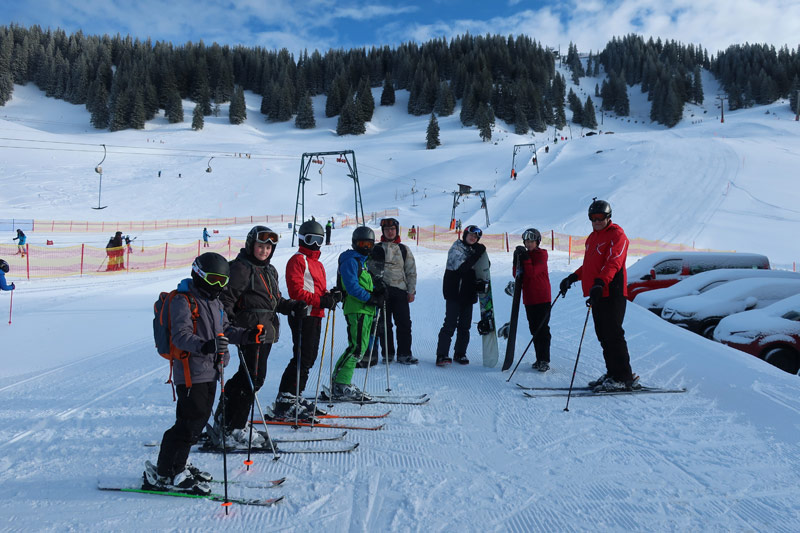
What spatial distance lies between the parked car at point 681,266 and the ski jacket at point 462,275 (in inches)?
290

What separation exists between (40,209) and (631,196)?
4549cm

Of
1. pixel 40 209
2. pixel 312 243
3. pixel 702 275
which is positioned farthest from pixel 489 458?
pixel 40 209

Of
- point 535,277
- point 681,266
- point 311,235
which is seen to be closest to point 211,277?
point 311,235

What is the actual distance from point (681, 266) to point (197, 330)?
40.9ft

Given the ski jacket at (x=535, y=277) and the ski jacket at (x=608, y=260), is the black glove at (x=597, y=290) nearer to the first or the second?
the ski jacket at (x=608, y=260)

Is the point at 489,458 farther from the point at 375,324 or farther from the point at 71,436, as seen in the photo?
the point at 71,436

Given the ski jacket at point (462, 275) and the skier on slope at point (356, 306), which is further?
the ski jacket at point (462, 275)

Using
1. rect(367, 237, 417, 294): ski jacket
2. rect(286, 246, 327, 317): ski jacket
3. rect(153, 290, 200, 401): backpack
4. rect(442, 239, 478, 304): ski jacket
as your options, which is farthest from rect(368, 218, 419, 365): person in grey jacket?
rect(153, 290, 200, 401): backpack

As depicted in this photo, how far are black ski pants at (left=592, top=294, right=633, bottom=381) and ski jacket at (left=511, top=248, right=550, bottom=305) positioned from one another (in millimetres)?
1122

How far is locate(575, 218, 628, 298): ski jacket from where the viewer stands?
4.66 meters

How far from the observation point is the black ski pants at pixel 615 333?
4.75m

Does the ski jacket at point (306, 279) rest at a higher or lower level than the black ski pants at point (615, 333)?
higher

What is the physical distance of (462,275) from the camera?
19.8 feet

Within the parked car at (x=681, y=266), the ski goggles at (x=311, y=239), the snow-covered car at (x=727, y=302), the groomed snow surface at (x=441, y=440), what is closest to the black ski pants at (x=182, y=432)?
the groomed snow surface at (x=441, y=440)
